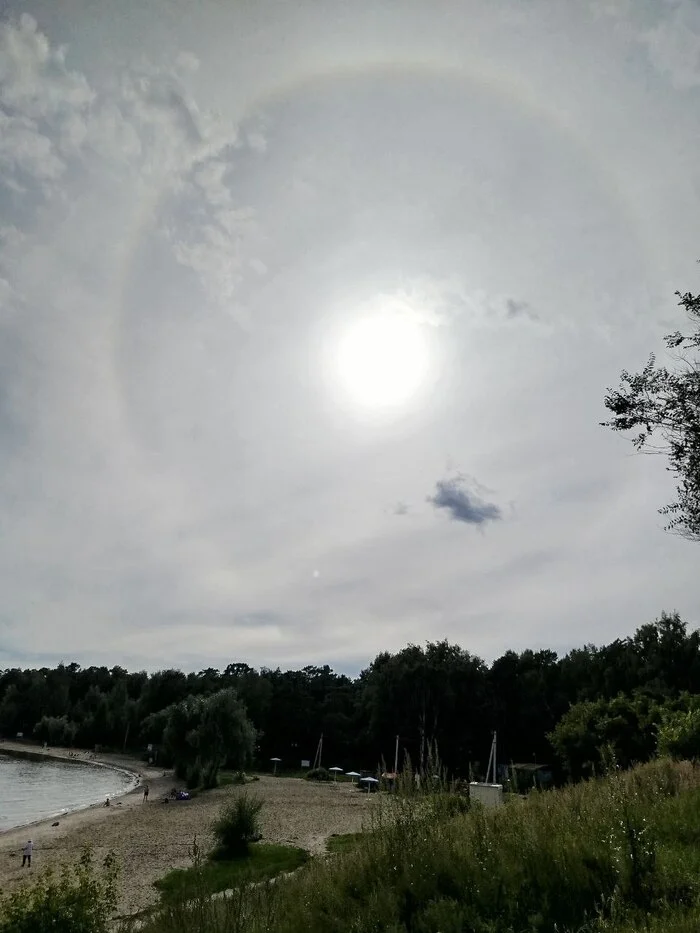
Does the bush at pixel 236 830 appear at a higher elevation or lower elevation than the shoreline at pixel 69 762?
higher

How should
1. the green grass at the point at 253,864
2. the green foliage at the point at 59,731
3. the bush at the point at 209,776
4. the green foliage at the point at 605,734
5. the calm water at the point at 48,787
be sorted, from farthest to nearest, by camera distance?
the green foliage at the point at 59,731, the bush at the point at 209,776, the calm water at the point at 48,787, the green foliage at the point at 605,734, the green grass at the point at 253,864

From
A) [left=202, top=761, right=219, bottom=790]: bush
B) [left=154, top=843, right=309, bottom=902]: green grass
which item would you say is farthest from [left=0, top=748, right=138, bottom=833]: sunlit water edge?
[left=154, top=843, right=309, bottom=902]: green grass

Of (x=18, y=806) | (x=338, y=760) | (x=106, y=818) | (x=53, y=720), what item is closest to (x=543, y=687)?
(x=338, y=760)

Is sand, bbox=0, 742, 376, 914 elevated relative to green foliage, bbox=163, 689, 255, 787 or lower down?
lower down

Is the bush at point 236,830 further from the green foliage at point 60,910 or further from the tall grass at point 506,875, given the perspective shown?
the tall grass at point 506,875

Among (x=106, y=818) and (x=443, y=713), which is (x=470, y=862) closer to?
(x=106, y=818)

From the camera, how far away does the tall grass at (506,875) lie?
570cm

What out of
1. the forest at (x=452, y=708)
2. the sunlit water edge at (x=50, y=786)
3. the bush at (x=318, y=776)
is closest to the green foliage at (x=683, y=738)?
the forest at (x=452, y=708)

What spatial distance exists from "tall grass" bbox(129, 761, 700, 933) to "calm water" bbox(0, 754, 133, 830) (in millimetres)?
48735

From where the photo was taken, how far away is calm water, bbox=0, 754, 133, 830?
5291 centimetres

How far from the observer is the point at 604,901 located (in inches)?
212

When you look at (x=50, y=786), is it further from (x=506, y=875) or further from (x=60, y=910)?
(x=506, y=875)

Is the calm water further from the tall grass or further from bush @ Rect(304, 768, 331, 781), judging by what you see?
the tall grass

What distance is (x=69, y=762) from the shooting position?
102812 mm
